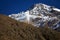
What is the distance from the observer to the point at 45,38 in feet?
35.8

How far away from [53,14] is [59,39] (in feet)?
474

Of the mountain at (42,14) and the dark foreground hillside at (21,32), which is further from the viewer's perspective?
the mountain at (42,14)

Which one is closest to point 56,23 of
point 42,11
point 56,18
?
point 56,18

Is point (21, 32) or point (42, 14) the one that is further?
point (42, 14)

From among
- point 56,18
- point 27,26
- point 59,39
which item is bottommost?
point 59,39

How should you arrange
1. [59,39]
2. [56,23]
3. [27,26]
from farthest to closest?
1. [56,23]
2. [59,39]
3. [27,26]

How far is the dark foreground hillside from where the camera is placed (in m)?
8.80

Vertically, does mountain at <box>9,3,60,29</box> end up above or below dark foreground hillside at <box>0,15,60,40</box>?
above

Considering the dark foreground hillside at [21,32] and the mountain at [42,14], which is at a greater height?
the mountain at [42,14]

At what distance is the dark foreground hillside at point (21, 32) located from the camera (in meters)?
8.80

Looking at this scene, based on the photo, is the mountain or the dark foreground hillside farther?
the mountain

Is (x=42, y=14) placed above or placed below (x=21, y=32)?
above

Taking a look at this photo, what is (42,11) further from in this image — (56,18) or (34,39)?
(34,39)

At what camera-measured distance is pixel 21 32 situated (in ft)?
31.1
